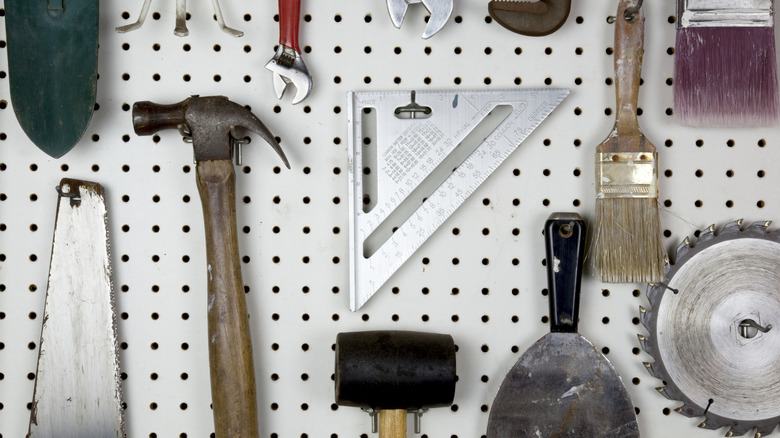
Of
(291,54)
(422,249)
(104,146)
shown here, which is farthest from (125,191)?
(422,249)

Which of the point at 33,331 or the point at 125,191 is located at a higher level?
the point at 125,191

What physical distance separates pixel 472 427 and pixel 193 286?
1.83 ft

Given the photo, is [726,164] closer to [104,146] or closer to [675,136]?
[675,136]

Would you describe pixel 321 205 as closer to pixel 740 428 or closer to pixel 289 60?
pixel 289 60

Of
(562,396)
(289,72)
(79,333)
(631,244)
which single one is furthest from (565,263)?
(79,333)

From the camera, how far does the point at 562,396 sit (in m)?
1.17

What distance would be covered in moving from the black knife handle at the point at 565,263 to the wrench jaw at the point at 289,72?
18.8 inches

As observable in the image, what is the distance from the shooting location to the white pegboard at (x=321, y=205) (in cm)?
122

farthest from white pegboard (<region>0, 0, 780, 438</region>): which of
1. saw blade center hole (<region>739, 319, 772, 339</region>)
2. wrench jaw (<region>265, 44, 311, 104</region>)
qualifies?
saw blade center hole (<region>739, 319, 772, 339</region>)

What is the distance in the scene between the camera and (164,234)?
48.4 inches

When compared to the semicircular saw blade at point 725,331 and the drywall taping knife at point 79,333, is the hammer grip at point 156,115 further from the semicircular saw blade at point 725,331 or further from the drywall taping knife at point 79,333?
the semicircular saw blade at point 725,331

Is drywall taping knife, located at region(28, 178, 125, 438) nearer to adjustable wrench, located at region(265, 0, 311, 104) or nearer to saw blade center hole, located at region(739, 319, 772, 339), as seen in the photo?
adjustable wrench, located at region(265, 0, 311, 104)

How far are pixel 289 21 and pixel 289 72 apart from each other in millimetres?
84

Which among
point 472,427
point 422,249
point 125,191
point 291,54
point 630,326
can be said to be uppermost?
point 291,54
